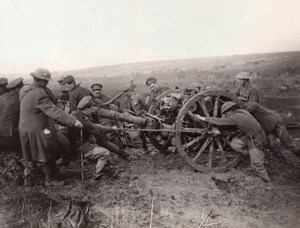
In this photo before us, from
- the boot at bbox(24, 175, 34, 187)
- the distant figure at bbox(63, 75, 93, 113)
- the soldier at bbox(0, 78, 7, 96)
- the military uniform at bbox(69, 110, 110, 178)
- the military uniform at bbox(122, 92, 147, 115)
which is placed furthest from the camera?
the military uniform at bbox(122, 92, 147, 115)

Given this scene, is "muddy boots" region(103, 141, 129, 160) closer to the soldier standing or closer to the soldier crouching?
the soldier crouching

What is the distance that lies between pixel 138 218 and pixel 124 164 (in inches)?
78.1

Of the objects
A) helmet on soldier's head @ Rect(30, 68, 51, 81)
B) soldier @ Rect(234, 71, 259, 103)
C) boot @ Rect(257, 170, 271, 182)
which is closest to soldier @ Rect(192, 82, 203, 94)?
soldier @ Rect(234, 71, 259, 103)

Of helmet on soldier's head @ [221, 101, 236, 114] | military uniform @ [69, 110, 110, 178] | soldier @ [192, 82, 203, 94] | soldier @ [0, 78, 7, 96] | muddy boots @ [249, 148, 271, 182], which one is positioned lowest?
muddy boots @ [249, 148, 271, 182]

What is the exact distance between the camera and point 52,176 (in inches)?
211

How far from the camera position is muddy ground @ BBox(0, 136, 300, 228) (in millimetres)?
4246

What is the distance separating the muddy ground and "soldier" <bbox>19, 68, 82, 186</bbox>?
623mm

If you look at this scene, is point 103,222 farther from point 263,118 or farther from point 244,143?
point 263,118

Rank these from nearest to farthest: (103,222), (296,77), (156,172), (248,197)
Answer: (103,222)
(248,197)
(156,172)
(296,77)

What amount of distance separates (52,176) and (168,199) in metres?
1.98

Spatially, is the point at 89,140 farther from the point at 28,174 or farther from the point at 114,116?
the point at 28,174

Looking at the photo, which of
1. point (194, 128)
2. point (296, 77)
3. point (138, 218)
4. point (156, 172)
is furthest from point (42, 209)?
point (296, 77)

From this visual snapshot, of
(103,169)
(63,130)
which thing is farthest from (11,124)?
(103,169)

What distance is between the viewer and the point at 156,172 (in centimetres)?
572
